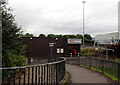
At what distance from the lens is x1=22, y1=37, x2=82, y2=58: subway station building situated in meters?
25.8

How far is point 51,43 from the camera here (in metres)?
26.0

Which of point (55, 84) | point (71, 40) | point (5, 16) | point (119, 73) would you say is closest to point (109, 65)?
point (119, 73)

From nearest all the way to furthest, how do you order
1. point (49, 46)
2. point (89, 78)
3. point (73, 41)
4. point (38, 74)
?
point (38, 74), point (89, 78), point (49, 46), point (73, 41)

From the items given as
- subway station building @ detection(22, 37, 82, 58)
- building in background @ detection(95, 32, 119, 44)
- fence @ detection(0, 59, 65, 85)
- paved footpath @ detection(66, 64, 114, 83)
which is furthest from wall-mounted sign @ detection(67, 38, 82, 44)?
fence @ detection(0, 59, 65, 85)

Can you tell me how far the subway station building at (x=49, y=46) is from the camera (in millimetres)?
25812

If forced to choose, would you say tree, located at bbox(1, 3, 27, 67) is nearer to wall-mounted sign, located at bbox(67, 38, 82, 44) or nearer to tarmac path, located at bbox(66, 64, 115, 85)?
tarmac path, located at bbox(66, 64, 115, 85)

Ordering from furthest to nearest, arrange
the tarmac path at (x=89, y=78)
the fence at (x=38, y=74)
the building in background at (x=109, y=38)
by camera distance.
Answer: the building in background at (x=109, y=38)
the tarmac path at (x=89, y=78)
the fence at (x=38, y=74)

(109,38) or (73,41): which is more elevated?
(109,38)

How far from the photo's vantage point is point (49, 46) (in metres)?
26.3

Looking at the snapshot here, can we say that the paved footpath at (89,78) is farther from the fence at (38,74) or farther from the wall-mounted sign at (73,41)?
the wall-mounted sign at (73,41)

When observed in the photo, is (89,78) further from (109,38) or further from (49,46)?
(109,38)

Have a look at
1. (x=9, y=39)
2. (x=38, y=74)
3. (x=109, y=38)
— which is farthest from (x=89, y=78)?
(x=109, y=38)

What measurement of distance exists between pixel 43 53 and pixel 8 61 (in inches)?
783

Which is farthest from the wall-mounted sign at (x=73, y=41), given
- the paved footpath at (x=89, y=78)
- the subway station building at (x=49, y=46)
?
the paved footpath at (x=89, y=78)
